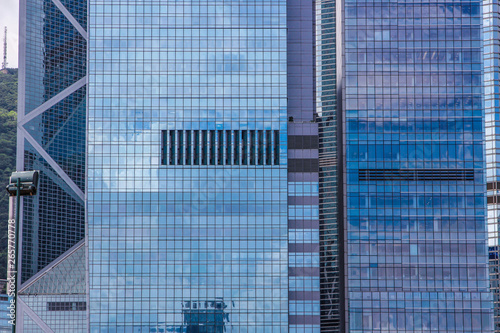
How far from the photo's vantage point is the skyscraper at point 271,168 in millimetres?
95312

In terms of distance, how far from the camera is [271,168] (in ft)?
319

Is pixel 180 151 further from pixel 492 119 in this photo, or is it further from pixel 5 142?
pixel 492 119

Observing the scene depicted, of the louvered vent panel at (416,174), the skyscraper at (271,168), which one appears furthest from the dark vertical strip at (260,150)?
the louvered vent panel at (416,174)

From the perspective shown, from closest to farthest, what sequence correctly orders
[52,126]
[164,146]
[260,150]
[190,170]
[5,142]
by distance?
1. [190,170]
2. [260,150]
3. [164,146]
4. [52,126]
5. [5,142]

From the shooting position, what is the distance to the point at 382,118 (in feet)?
335

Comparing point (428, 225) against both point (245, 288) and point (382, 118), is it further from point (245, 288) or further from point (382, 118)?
point (245, 288)

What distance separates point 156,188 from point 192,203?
5.39 m

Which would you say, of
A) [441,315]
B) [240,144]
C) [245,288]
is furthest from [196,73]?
[441,315]

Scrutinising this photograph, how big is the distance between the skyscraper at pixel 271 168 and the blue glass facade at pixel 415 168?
0.66ft

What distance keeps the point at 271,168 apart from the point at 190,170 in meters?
11.2

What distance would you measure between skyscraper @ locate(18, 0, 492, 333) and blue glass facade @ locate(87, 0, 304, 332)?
197 mm

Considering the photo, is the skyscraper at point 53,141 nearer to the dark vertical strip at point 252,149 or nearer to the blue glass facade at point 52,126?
the blue glass facade at point 52,126

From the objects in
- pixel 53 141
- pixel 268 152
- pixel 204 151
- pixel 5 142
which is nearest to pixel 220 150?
pixel 204 151

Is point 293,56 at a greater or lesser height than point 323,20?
lesser
